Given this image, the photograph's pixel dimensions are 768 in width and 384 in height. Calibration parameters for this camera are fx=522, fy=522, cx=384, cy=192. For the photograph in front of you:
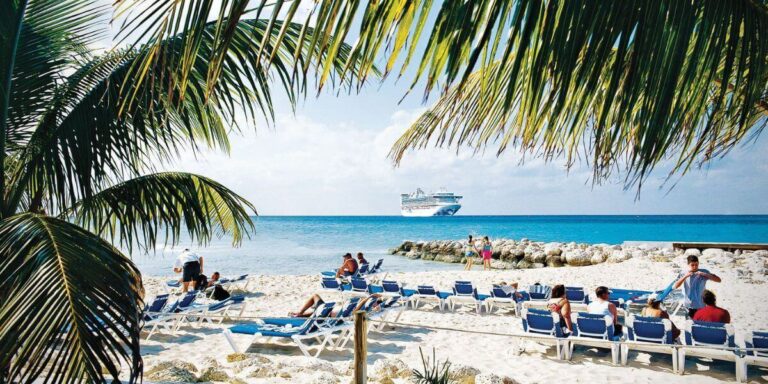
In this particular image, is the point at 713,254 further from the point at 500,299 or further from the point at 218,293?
the point at 218,293

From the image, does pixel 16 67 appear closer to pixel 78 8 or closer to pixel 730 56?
pixel 78 8

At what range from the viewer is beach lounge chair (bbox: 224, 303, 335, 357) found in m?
7.18

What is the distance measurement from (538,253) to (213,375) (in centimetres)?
2478

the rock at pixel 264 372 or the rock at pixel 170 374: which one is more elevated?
the rock at pixel 170 374

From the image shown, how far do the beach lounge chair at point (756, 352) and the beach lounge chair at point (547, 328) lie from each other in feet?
6.48

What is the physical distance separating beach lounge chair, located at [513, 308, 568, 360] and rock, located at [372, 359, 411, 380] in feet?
6.69

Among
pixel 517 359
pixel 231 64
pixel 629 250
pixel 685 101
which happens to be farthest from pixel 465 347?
pixel 629 250

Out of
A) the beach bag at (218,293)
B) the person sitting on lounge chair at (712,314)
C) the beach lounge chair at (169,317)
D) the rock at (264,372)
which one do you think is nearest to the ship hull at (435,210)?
the beach bag at (218,293)

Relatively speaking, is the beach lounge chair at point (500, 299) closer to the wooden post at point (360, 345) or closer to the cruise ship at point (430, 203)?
the wooden post at point (360, 345)

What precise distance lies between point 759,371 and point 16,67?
27.0 feet

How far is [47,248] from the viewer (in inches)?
90.0

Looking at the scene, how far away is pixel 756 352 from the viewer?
6.01m

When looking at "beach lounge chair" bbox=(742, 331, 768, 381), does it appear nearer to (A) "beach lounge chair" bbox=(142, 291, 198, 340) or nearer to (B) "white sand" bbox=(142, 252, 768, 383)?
(B) "white sand" bbox=(142, 252, 768, 383)

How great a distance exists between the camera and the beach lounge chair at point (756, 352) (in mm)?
5926
